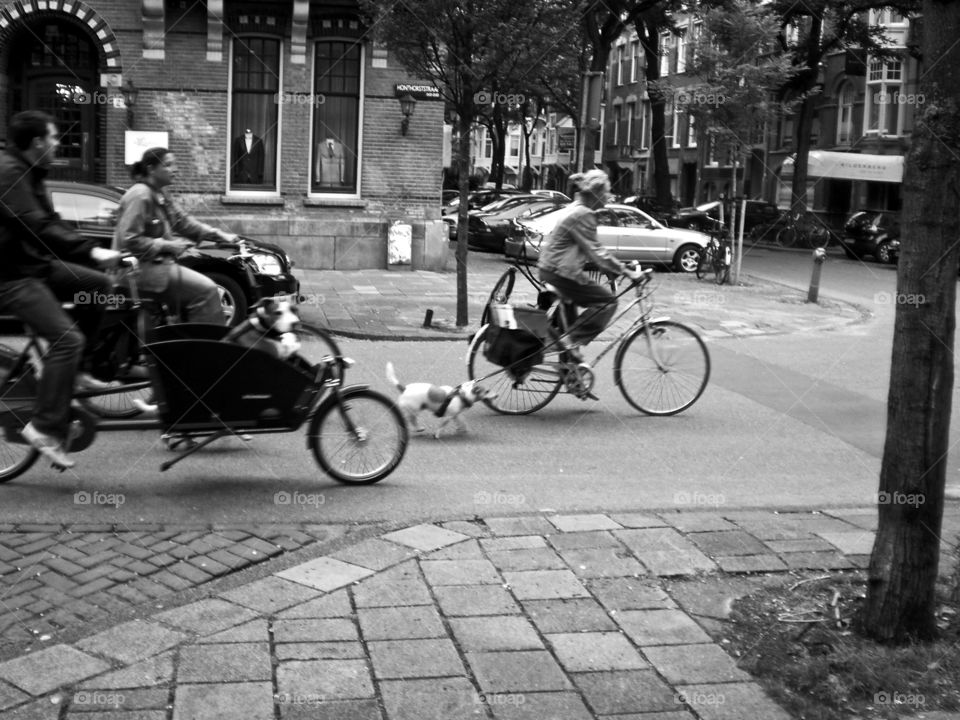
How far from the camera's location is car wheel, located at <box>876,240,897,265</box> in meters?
31.8

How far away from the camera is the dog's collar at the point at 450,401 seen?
25.8 feet

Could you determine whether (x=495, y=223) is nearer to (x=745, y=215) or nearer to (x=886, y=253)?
(x=886, y=253)

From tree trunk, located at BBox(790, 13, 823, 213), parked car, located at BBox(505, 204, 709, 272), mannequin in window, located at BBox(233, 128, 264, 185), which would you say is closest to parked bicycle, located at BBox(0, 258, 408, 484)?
mannequin in window, located at BBox(233, 128, 264, 185)

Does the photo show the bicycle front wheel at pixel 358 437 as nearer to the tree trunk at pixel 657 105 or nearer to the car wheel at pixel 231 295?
the car wheel at pixel 231 295

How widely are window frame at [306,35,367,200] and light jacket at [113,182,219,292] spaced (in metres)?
13.5

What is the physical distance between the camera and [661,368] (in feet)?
30.2

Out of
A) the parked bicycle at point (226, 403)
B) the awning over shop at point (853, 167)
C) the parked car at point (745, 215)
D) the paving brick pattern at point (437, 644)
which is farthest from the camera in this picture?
the awning over shop at point (853, 167)

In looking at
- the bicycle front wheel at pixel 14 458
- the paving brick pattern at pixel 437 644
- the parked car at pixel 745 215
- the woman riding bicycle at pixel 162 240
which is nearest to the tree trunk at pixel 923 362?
the paving brick pattern at pixel 437 644

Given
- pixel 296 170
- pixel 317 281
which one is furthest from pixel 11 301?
pixel 296 170

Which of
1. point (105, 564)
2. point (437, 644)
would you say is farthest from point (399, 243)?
point (437, 644)

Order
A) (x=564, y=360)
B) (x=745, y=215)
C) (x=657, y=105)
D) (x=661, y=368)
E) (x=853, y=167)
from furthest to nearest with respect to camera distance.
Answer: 1. (x=657, y=105)
2. (x=745, y=215)
3. (x=853, y=167)
4. (x=661, y=368)
5. (x=564, y=360)

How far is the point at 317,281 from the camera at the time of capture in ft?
62.0

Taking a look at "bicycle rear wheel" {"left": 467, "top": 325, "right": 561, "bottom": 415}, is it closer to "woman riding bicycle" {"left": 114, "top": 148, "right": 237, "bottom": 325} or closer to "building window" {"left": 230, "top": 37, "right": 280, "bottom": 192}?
"woman riding bicycle" {"left": 114, "top": 148, "right": 237, "bottom": 325}

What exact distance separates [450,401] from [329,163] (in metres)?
14.3
